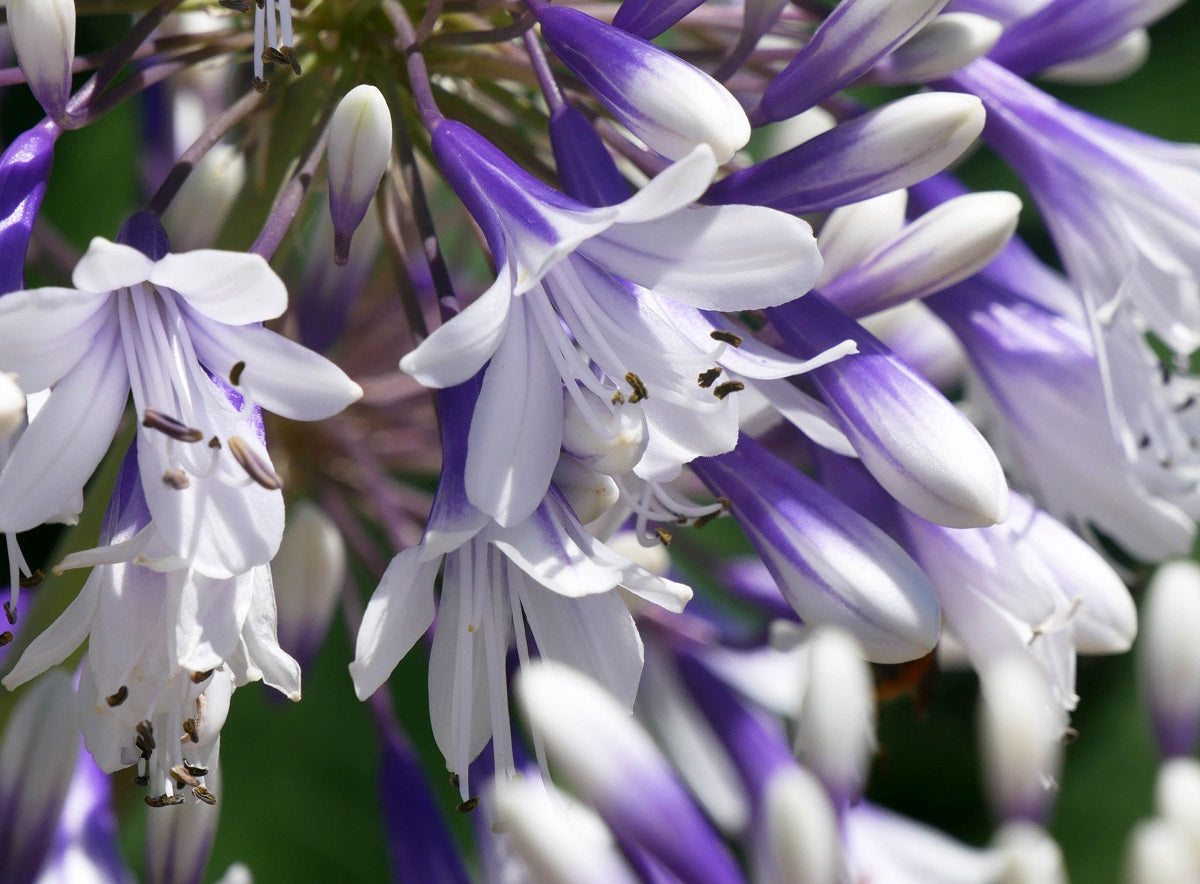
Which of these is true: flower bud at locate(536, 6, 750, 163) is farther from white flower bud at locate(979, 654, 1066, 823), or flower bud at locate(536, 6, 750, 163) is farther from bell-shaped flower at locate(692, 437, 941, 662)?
white flower bud at locate(979, 654, 1066, 823)

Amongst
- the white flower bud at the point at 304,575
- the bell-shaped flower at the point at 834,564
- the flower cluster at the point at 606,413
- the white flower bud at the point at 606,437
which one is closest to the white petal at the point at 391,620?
the flower cluster at the point at 606,413

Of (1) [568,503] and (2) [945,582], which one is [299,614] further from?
(2) [945,582]

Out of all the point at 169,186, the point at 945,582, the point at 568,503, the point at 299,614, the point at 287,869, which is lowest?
the point at 287,869

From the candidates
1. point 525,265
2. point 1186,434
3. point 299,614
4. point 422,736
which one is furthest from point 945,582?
point 422,736

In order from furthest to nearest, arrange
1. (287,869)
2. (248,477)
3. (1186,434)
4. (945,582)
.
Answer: (287,869), (1186,434), (945,582), (248,477)

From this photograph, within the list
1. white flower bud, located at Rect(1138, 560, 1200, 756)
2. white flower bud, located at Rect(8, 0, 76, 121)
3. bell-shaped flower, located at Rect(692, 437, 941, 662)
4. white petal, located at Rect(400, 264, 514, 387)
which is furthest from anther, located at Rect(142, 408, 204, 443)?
white flower bud, located at Rect(1138, 560, 1200, 756)
